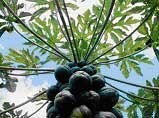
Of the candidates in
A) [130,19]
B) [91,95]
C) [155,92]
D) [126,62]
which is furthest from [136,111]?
[91,95]

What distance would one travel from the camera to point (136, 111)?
4551mm

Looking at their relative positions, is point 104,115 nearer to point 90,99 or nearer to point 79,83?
point 90,99

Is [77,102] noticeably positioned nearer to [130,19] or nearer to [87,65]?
[87,65]

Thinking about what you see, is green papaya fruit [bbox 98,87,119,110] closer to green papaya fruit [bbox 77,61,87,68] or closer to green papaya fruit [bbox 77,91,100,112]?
green papaya fruit [bbox 77,91,100,112]

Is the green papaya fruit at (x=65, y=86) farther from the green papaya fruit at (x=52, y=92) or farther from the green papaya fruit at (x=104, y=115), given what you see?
the green papaya fruit at (x=104, y=115)

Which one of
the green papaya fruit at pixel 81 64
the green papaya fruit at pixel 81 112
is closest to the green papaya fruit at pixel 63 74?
the green papaya fruit at pixel 81 64

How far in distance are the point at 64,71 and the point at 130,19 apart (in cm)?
175

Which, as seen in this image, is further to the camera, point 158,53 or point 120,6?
point 120,6

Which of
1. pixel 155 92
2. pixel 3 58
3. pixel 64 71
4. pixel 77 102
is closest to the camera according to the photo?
pixel 77 102

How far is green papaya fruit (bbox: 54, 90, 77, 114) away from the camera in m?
2.92

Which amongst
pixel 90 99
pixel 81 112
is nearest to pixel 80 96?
pixel 90 99

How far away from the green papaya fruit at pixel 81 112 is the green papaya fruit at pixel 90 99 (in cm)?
5

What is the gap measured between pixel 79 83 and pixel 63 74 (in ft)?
0.92

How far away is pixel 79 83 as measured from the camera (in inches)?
120
